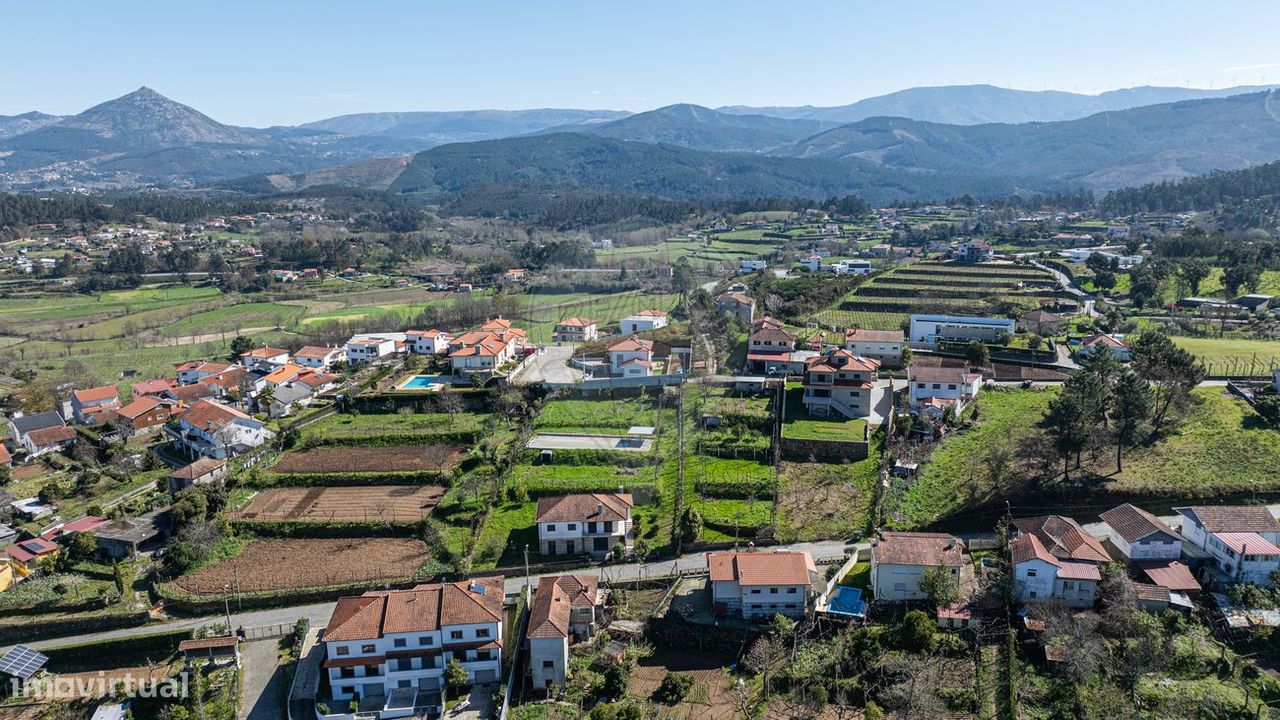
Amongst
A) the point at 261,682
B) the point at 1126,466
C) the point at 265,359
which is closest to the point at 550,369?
the point at 265,359

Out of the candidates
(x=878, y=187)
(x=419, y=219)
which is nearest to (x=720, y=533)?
(x=419, y=219)

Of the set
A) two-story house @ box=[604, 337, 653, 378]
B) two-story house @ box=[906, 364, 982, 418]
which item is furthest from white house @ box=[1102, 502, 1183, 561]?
two-story house @ box=[604, 337, 653, 378]

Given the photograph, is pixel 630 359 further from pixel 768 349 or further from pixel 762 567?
pixel 762 567

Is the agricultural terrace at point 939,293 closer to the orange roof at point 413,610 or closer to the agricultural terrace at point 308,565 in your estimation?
the agricultural terrace at point 308,565

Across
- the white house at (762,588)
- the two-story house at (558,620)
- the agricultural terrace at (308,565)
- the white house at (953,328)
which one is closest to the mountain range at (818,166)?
the white house at (953,328)

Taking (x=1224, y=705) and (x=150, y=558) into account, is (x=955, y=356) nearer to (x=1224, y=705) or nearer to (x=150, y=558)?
(x=1224, y=705)

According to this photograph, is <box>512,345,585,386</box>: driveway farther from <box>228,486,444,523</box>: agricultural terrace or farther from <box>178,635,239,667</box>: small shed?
<box>178,635,239,667</box>: small shed
